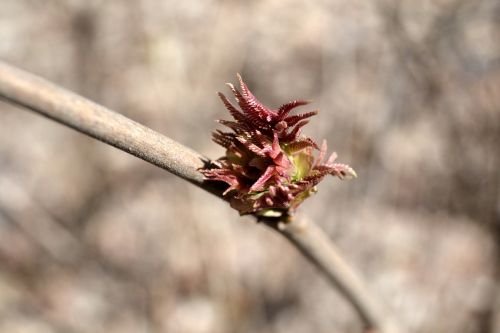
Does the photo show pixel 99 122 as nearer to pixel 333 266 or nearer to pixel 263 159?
pixel 263 159

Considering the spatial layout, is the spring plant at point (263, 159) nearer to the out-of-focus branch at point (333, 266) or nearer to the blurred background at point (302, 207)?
the out-of-focus branch at point (333, 266)

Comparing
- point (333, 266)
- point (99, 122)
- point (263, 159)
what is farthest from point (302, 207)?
point (99, 122)

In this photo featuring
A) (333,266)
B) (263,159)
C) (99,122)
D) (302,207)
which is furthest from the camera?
(302,207)

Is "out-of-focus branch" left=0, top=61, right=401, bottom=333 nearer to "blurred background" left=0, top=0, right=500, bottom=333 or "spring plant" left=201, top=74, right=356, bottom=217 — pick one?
"spring plant" left=201, top=74, right=356, bottom=217

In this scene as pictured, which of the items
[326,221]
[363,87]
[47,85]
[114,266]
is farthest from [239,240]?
[47,85]

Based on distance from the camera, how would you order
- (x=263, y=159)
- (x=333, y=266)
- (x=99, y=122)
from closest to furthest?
(x=99, y=122), (x=263, y=159), (x=333, y=266)

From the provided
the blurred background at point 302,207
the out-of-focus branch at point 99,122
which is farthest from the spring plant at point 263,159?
the blurred background at point 302,207

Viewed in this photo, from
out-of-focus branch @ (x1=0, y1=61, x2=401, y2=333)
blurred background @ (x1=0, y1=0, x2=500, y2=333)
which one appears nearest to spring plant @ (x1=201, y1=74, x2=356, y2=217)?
out-of-focus branch @ (x1=0, y1=61, x2=401, y2=333)
